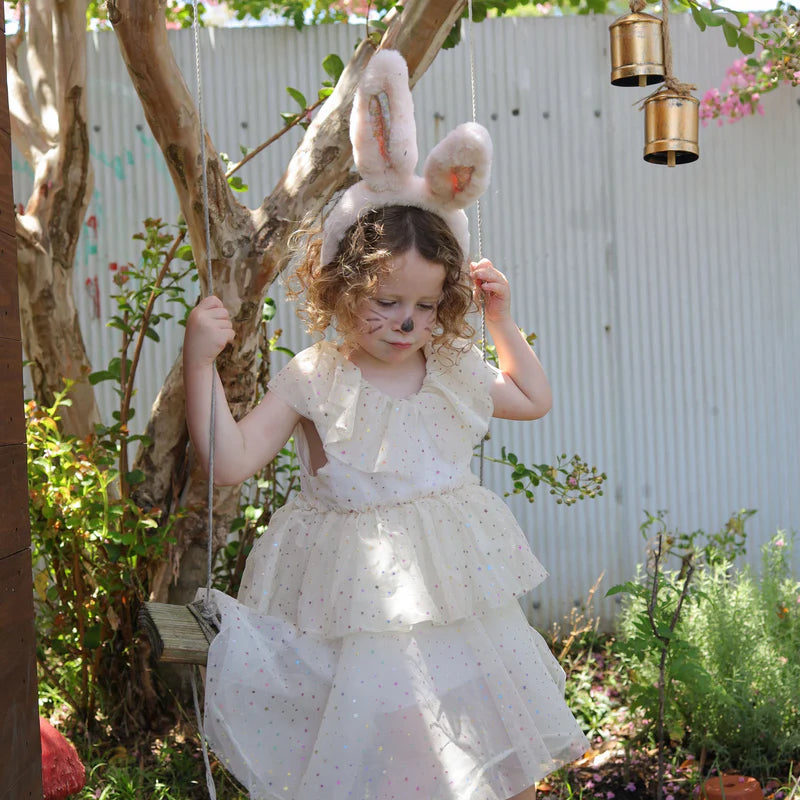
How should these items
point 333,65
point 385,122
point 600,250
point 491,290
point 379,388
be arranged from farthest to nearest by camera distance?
point 600,250 < point 333,65 < point 491,290 < point 379,388 < point 385,122

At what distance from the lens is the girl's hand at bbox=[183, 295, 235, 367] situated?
1.70 m

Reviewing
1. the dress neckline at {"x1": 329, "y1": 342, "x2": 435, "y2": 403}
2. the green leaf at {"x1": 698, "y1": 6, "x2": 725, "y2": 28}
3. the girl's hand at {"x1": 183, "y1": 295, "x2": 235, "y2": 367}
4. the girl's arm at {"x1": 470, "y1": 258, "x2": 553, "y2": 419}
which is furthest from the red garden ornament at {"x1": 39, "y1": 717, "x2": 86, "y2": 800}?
the green leaf at {"x1": 698, "y1": 6, "x2": 725, "y2": 28}

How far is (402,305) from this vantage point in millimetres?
1702

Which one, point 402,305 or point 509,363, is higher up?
point 402,305

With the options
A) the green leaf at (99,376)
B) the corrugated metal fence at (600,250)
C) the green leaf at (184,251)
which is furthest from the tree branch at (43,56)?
the green leaf at (99,376)

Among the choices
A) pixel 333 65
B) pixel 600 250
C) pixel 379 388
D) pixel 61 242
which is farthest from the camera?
pixel 600 250

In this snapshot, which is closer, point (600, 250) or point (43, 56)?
point (43, 56)

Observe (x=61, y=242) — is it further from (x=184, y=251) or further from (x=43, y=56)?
(x=43, y=56)

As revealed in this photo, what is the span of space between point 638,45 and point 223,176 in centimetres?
96

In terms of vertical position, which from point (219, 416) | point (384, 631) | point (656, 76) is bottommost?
point (384, 631)

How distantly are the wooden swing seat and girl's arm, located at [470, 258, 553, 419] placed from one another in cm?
71

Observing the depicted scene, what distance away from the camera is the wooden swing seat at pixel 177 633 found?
148 cm

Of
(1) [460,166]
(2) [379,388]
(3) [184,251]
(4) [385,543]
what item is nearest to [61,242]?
(3) [184,251]

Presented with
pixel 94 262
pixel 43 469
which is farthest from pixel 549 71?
pixel 43 469
